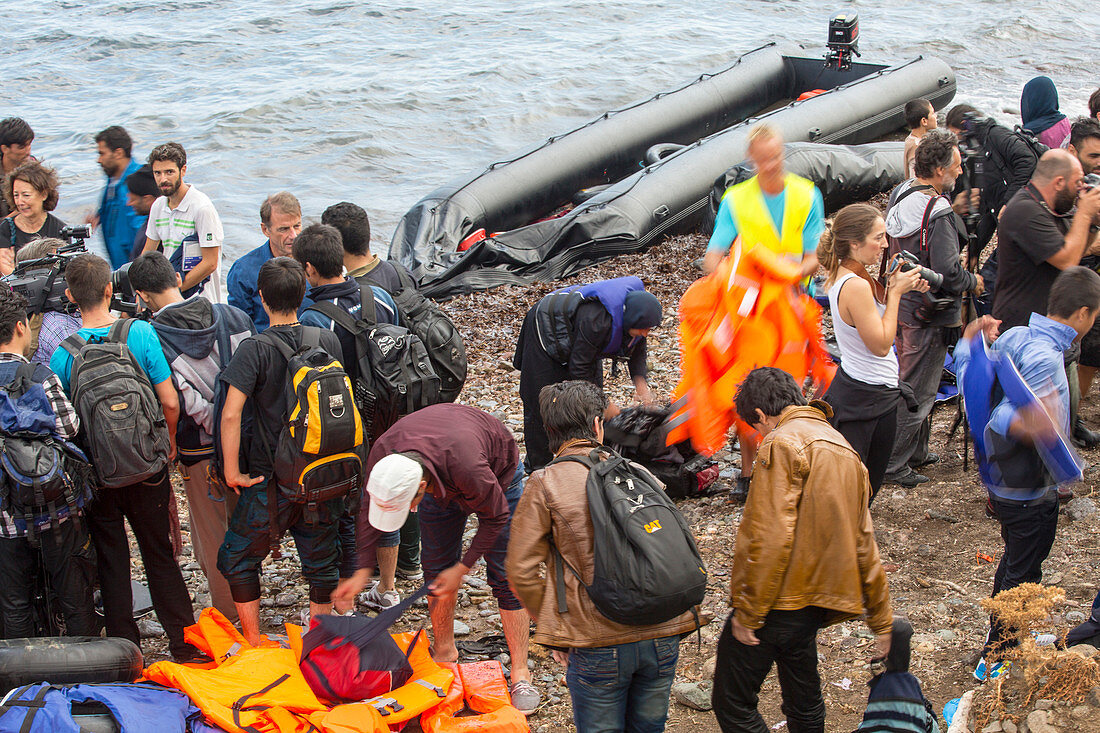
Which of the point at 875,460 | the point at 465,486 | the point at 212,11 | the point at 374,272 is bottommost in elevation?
the point at 875,460

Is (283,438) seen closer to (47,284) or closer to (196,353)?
(196,353)

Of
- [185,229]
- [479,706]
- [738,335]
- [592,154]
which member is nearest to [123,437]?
[479,706]

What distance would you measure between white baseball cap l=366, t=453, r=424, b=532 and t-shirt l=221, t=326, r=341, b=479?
2.58ft

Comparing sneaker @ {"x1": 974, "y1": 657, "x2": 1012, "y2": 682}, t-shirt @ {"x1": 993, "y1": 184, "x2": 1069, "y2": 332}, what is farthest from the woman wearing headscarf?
sneaker @ {"x1": 974, "y1": 657, "x2": 1012, "y2": 682}

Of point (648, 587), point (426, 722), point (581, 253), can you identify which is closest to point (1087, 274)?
point (648, 587)

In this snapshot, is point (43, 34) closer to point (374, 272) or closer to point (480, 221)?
point (480, 221)

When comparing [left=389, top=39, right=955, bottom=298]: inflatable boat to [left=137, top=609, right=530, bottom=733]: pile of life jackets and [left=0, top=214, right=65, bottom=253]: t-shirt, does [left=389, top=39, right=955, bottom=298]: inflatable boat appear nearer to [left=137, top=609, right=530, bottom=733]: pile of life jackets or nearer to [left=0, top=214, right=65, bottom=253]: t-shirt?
[left=0, top=214, right=65, bottom=253]: t-shirt

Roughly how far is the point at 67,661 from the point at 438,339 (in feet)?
6.84

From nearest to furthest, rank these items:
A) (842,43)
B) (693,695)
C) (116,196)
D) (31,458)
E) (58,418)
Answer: (31,458), (58,418), (693,695), (116,196), (842,43)

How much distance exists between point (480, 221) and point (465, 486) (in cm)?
702

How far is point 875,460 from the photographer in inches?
181

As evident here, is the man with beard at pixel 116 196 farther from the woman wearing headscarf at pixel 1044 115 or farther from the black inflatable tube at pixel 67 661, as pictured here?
the woman wearing headscarf at pixel 1044 115

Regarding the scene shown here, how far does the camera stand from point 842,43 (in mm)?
14477

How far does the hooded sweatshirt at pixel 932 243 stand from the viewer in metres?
5.17
